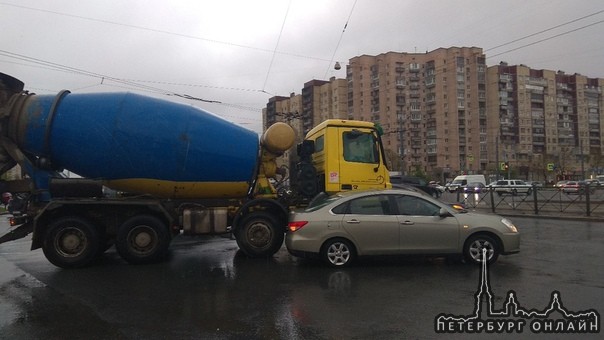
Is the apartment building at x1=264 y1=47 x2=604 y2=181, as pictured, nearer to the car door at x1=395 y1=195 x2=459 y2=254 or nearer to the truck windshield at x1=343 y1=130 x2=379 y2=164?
the truck windshield at x1=343 y1=130 x2=379 y2=164

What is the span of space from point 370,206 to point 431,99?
78.8 metres

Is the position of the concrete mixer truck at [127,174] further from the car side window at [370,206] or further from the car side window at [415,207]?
the car side window at [415,207]

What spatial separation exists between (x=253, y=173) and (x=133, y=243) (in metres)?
2.78

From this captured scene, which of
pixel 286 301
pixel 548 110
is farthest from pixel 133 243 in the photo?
pixel 548 110

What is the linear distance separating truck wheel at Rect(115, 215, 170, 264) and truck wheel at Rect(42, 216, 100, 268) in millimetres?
522

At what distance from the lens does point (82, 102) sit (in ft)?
30.9

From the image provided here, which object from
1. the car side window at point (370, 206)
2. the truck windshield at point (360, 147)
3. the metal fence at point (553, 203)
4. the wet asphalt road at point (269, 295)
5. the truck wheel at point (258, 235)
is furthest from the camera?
the metal fence at point (553, 203)

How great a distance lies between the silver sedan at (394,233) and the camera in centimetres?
841

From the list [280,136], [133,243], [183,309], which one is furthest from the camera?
[280,136]

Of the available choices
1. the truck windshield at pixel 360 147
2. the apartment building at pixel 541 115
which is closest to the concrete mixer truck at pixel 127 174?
the truck windshield at pixel 360 147

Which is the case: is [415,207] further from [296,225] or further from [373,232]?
[296,225]

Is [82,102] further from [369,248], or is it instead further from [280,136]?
[369,248]

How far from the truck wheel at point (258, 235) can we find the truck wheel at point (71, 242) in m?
2.83

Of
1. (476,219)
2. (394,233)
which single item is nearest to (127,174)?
(394,233)
